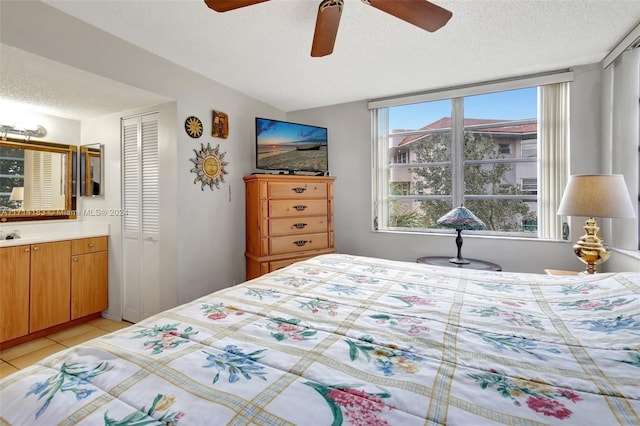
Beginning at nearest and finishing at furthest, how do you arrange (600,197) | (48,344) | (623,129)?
1. (600,197)
2. (623,129)
3. (48,344)

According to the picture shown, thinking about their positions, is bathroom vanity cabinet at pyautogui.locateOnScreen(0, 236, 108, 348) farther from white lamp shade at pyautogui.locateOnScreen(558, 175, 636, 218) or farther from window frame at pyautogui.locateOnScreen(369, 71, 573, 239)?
white lamp shade at pyautogui.locateOnScreen(558, 175, 636, 218)

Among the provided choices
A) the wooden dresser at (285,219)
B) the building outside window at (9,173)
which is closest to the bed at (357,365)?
the wooden dresser at (285,219)

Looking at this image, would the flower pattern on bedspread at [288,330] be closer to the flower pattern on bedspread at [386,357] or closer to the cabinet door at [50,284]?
the flower pattern on bedspread at [386,357]

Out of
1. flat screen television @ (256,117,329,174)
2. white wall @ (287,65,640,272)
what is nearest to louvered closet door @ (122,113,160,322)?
flat screen television @ (256,117,329,174)

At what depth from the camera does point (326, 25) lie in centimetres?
175

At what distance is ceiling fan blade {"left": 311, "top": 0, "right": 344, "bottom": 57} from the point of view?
1.62 metres

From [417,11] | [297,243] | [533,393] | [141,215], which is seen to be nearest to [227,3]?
[417,11]

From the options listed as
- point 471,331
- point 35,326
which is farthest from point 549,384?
point 35,326

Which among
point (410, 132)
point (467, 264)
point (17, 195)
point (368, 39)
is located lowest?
point (467, 264)

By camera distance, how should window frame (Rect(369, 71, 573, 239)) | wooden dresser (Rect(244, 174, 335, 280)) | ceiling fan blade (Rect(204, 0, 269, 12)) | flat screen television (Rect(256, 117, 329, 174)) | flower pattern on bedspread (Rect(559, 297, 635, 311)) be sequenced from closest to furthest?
flower pattern on bedspread (Rect(559, 297, 635, 311)) < ceiling fan blade (Rect(204, 0, 269, 12)) < window frame (Rect(369, 71, 573, 239)) < wooden dresser (Rect(244, 174, 335, 280)) < flat screen television (Rect(256, 117, 329, 174))

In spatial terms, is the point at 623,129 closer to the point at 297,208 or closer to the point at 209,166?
the point at 297,208

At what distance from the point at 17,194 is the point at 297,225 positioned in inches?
106

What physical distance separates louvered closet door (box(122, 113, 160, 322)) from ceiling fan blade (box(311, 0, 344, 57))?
5.72 ft

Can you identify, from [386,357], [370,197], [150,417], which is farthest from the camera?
[370,197]
